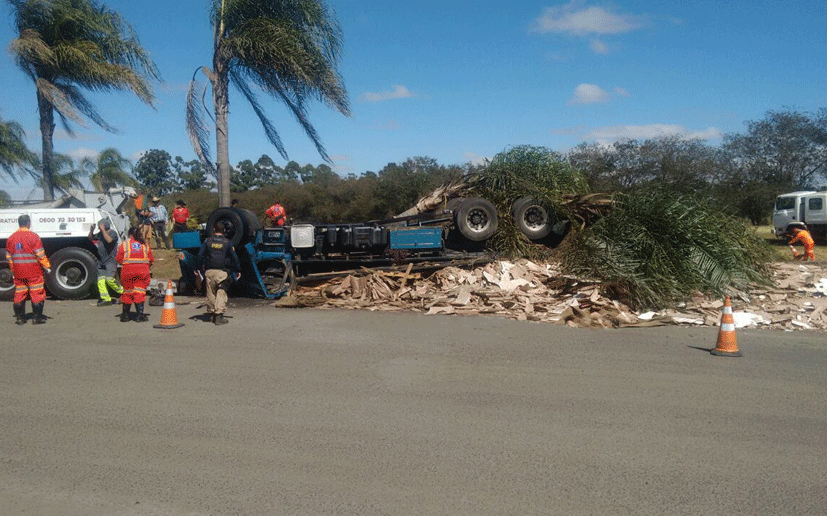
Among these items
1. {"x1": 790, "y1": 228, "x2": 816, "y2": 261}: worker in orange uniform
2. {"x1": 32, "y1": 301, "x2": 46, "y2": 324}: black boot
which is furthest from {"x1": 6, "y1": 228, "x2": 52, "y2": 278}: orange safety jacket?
{"x1": 790, "y1": 228, "x2": 816, "y2": 261}: worker in orange uniform

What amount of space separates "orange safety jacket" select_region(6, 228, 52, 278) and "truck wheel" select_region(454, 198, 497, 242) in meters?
7.39

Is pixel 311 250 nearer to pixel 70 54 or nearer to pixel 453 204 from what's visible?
pixel 453 204

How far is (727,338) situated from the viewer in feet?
27.7

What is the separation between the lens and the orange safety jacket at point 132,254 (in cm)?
1074

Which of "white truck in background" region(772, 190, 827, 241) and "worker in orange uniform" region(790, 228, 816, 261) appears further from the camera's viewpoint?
"white truck in background" region(772, 190, 827, 241)

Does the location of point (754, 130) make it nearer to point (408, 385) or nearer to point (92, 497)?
point (408, 385)

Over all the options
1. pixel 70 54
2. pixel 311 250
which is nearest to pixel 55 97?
pixel 70 54

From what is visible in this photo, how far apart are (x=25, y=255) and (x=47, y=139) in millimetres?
8919

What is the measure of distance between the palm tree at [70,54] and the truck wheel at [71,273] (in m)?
5.76

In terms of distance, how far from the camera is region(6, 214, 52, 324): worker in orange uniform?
10500 mm

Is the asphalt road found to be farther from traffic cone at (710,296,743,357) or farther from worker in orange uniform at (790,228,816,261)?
worker in orange uniform at (790,228,816,261)

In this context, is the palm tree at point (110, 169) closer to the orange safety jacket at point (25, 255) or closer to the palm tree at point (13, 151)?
the palm tree at point (13, 151)

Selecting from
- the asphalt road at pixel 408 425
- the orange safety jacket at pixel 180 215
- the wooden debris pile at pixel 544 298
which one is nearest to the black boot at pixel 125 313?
the asphalt road at pixel 408 425

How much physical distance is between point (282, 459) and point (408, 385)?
2.18 metres
